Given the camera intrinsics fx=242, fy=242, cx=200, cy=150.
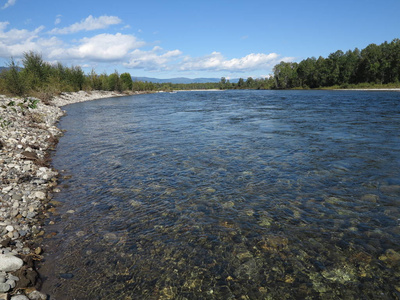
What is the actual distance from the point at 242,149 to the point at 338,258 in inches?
401

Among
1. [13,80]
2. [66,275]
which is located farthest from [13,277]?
[13,80]

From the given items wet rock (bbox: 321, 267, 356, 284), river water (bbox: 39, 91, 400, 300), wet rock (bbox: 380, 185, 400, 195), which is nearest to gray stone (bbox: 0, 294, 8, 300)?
river water (bbox: 39, 91, 400, 300)

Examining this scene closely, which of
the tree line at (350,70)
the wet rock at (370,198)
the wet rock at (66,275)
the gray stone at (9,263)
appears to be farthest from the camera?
the tree line at (350,70)

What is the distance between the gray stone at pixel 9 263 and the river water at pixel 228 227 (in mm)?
542

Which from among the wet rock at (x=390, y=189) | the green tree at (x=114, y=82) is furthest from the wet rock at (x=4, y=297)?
the green tree at (x=114, y=82)

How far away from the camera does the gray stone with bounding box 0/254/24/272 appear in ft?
17.2

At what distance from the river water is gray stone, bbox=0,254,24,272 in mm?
542

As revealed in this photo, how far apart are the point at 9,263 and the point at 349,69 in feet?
550

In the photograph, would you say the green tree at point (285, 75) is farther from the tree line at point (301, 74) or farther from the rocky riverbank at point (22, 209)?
the rocky riverbank at point (22, 209)

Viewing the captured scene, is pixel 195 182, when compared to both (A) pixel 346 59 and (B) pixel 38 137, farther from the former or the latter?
(A) pixel 346 59

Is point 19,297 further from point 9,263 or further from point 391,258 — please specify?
point 391,258

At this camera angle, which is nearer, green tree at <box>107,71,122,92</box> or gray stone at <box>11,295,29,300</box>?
gray stone at <box>11,295,29,300</box>

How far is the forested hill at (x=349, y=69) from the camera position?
119 m

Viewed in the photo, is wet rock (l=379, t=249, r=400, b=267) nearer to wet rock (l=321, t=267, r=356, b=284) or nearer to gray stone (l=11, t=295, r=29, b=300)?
wet rock (l=321, t=267, r=356, b=284)
